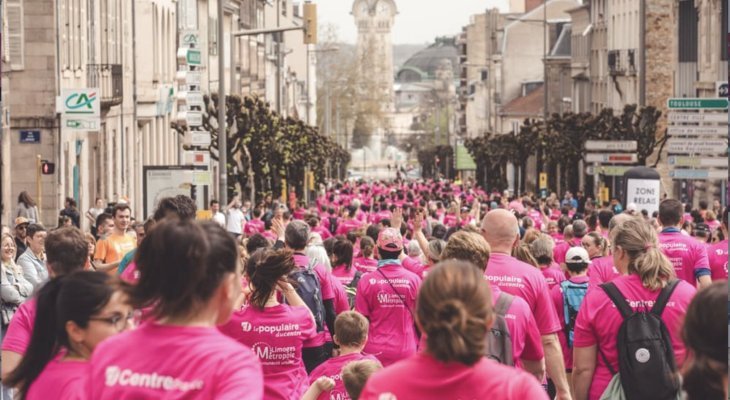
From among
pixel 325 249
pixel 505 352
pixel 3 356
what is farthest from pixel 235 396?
pixel 325 249

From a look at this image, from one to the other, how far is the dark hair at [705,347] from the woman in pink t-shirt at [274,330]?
4572 millimetres

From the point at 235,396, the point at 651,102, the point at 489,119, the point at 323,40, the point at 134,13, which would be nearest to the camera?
the point at 235,396

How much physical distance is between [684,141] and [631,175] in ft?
4.63

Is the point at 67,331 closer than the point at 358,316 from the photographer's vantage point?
Yes

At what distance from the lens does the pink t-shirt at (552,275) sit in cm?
1355

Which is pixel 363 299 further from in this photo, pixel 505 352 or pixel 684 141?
pixel 684 141

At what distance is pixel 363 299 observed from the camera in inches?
506

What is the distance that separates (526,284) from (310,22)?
92.1 ft

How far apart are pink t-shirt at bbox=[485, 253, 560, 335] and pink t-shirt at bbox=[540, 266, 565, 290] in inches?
150

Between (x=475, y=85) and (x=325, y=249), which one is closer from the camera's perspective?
(x=325, y=249)

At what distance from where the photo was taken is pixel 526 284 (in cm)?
959

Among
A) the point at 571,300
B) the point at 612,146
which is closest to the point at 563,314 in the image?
the point at 571,300

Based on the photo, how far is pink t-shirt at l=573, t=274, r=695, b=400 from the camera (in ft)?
29.9

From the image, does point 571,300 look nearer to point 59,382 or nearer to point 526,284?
point 526,284
